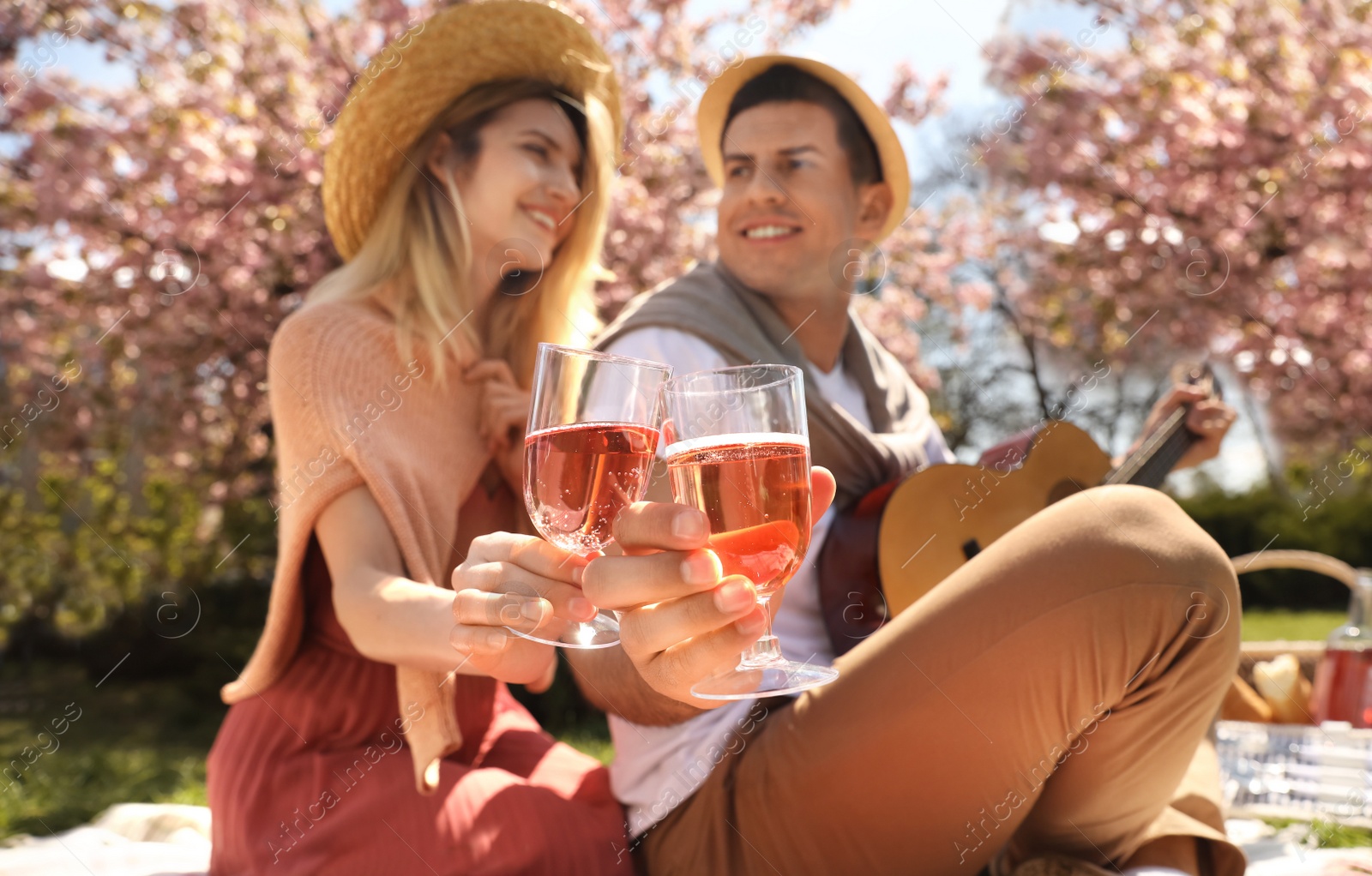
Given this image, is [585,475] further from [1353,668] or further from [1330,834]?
[1353,668]

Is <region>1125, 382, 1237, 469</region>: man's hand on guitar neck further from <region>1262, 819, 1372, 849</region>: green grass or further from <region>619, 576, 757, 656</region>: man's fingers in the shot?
<region>619, 576, 757, 656</region>: man's fingers

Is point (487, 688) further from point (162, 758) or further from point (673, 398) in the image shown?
point (162, 758)

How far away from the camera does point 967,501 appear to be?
2654 millimetres

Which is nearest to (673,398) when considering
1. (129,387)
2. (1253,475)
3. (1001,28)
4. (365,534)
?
(365,534)

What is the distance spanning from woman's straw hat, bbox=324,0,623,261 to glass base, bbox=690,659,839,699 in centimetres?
189

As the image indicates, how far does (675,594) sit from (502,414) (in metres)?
1.24

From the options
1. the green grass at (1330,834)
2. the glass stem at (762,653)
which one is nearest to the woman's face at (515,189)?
the glass stem at (762,653)

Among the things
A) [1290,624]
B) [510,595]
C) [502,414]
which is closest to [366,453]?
[502,414]

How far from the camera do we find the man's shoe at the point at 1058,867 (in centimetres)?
195

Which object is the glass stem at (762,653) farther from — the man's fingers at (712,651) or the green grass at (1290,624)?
the green grass at (1290,624)

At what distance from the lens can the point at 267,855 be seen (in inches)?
78.2

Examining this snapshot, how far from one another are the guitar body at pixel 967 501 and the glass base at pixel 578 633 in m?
1.14

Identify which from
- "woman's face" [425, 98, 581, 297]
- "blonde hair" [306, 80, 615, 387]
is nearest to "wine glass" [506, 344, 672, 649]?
"blonde hair" [306, 80, 615, 387]

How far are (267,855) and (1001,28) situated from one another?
9.95 metres
